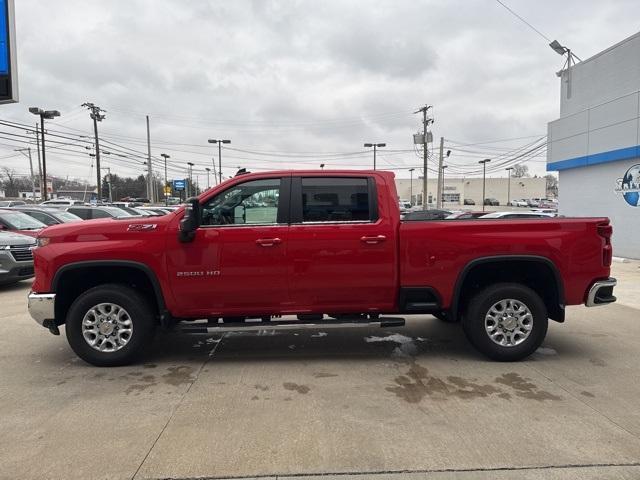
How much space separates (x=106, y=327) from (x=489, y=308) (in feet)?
13.4

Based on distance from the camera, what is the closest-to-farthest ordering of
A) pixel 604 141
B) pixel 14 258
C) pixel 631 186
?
1. pixel 14 258
2. pixel 631 186
3. pixel 604 141

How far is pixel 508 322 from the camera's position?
528 centimetres

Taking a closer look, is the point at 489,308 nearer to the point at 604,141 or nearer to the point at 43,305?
the point at 43,305

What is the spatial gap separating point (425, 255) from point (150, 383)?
3.06 metres

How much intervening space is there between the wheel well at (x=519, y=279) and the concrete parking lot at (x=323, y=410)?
0.65 meters

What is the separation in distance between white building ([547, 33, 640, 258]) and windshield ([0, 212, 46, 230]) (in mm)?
17152

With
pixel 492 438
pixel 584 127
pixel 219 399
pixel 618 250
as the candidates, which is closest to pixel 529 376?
pixel 492 438

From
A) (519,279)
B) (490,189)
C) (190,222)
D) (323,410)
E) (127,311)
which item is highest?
(490,189)

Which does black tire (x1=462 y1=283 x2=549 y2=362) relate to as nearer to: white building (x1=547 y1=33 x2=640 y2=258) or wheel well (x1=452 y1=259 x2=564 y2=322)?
wheel well (x1=452 y1=259 x2=564 y2=322)

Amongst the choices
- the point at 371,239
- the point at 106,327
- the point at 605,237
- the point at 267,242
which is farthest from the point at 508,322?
the point at 106,327

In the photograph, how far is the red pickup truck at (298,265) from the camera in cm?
504

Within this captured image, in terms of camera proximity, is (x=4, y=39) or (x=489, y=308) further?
(x=4, y=39)

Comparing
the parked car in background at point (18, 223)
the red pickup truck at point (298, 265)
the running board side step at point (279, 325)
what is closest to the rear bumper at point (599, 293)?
the red pickup truck at point (298, 265)

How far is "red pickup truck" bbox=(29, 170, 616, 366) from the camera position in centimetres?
504
